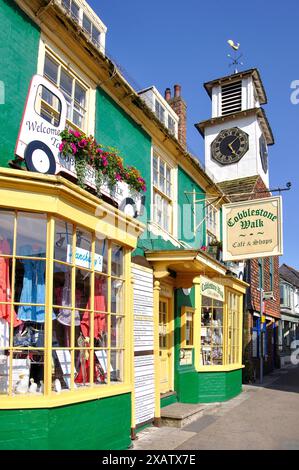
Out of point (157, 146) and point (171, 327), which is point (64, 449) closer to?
point (171, 327)

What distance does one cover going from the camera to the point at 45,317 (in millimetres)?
5570

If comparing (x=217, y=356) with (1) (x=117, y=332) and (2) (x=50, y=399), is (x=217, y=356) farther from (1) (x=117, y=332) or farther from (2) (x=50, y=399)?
(2) (x=50, y=399)

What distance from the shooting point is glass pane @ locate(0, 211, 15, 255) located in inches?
219

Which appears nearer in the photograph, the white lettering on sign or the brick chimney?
the white lettering on sign

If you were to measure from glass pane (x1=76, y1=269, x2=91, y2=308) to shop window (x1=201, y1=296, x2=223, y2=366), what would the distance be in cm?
656

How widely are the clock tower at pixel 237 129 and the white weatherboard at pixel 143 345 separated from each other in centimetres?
1392

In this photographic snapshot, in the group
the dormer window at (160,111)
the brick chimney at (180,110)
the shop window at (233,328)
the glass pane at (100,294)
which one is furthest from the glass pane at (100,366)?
the brick chimney at (180,110)

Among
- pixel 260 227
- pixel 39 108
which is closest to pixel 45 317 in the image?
pixel 39 108

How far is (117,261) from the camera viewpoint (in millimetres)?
7359

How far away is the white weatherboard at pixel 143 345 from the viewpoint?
327 inches

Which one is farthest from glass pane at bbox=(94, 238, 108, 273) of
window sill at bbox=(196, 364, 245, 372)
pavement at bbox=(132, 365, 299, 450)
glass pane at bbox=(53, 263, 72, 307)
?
window sill at bbox=(196, 364, 245, 372)

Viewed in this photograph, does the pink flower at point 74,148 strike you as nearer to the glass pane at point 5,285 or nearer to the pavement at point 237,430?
the glass pane at point 5,285

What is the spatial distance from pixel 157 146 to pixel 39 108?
4.60 meters

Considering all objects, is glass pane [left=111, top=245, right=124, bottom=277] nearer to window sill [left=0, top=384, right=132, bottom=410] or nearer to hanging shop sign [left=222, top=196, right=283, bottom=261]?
window sill [left=0, top=384, right=132, bottom=410]
